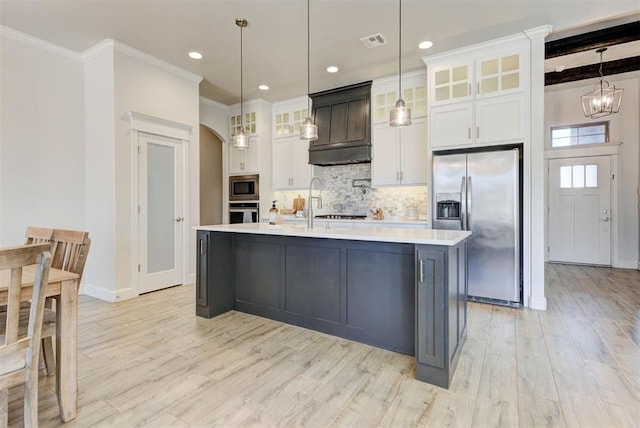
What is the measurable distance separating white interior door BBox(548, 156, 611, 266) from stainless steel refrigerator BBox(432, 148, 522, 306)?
3511mm

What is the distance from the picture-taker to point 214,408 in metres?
1.80

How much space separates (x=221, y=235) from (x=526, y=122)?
363 cm

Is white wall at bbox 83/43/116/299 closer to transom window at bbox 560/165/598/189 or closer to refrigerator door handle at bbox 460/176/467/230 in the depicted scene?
refrigerator door handle at bbox 460/176/467/230

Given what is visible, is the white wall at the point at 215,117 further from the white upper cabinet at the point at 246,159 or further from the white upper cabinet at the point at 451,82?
the white upper cabinet at the point at 451,82

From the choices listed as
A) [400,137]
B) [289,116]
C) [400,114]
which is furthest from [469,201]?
[289,116]

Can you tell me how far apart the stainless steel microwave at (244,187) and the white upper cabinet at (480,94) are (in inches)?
126

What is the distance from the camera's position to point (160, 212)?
14.2ft

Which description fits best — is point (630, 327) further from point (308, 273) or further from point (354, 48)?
point (354, 48)

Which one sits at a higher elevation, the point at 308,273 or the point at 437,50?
the point at 437,50

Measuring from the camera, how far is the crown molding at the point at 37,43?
3471 mm

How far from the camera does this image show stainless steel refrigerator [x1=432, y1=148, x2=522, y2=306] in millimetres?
3604

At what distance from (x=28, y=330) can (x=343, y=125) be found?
4.60 metres

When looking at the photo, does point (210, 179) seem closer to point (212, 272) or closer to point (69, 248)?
point (212, 272)

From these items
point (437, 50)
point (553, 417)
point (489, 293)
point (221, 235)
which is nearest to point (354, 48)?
point (437, 50)
